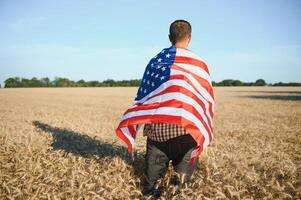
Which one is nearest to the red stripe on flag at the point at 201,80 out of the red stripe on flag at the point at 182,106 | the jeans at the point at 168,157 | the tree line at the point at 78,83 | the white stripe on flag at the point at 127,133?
the red stripe on flag at the point at 182,106

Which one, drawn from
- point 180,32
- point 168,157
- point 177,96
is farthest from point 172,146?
point 180,32

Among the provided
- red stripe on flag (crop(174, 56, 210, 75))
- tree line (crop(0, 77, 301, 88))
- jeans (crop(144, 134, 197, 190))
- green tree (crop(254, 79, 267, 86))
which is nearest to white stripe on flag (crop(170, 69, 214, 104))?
red stripe on flag (crop(174, 56, 210, 75))

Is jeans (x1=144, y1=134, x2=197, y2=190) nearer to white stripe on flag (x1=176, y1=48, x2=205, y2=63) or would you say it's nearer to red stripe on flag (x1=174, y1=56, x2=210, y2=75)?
red stripe on flag (x1=174, y1=56, x2=210, y2=75)

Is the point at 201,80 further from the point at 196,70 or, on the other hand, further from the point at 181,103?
the point at 181,103

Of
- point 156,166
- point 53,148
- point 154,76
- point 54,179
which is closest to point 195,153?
point 156,166

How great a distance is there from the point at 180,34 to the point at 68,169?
2.81 metres

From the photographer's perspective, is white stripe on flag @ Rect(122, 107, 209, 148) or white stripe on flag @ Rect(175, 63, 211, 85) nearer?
white stripe on flag @ Rect(122, 107, 209, 148)

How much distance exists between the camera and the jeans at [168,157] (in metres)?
4.38

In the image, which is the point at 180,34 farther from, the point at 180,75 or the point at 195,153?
the point at 195,153

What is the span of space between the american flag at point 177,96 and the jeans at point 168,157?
159 mm

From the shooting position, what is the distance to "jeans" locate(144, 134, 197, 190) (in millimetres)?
4375

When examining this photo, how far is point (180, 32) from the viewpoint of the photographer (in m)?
4.40

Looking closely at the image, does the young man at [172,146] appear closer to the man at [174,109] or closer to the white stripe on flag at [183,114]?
the man at [174,109]

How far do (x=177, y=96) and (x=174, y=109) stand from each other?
20 cm
